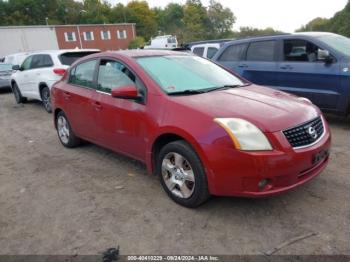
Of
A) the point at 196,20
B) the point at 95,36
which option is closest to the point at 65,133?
the point at 95,36

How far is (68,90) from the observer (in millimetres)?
5348

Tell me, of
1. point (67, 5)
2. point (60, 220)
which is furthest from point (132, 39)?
point (60, 220)

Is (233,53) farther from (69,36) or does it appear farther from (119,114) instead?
(69,36)

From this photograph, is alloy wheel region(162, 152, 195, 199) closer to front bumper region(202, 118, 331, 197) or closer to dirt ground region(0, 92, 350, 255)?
dirt ground region(0, 92, 350, 255)

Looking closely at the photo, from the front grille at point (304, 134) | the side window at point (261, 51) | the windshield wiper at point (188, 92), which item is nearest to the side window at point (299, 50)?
the side window at point (261, 51)

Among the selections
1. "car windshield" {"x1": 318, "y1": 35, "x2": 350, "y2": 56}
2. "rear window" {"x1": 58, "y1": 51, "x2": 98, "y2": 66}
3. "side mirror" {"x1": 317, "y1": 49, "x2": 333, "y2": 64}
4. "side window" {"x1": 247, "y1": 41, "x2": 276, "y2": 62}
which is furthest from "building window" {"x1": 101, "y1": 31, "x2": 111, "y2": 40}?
"side mirror" {"x1": 317, "y1": 49, "x2": 333, "y2": 64}

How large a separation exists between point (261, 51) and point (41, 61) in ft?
19.0

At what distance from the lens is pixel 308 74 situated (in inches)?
246

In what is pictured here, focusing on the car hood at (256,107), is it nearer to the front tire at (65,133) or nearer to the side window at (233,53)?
the front tire at (65,133)

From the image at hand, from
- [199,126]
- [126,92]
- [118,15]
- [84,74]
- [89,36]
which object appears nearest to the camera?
[199,126]

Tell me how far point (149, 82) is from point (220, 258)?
2.01m

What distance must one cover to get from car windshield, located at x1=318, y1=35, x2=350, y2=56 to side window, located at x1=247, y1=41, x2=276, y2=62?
0.97 meters

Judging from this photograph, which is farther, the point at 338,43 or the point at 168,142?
the point at 338,43

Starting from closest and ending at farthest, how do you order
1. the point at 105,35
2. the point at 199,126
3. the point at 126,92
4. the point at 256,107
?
the point at 199,126
the point at 256,107
the point at 126,92
the point at 105,35
